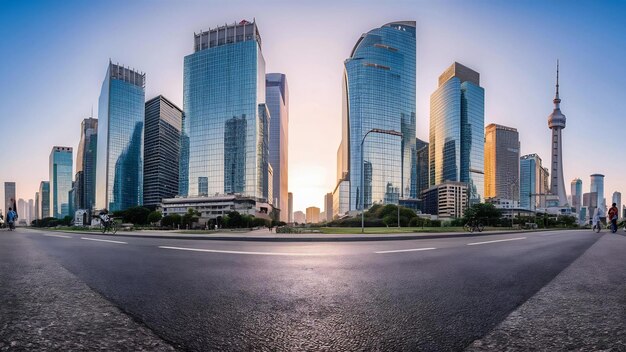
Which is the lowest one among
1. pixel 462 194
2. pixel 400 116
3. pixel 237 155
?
pixel 462 194

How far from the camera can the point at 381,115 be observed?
16712 centimetres

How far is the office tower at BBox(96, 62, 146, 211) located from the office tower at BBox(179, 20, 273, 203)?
43.0 m

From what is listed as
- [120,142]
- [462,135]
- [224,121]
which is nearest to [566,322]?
[224,121]

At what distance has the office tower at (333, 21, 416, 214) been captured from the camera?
161 meters

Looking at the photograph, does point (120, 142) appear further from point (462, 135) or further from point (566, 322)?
point (566, 322)

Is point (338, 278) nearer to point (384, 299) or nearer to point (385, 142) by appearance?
point (384, 299)

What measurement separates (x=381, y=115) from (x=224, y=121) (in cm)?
8038

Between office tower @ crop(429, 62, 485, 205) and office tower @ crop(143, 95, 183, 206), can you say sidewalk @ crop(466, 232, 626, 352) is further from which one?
office tower @ crop(143, 95, 183, 206)

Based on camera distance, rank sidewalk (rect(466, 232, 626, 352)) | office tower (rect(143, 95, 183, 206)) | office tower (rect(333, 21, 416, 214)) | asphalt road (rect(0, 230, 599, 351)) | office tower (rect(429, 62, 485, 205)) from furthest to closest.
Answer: office tower (rect(143, 95, 183, 206))
office tower (rect(429, 62, 485, 205))
office tower (rect(333, 21, 416, 214))
asphalt road (rect(0, 230, 599, 351))
sidewalk (rect(466, 232, 626, 352))

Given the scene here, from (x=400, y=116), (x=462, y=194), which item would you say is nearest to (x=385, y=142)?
(x=400, y=116)

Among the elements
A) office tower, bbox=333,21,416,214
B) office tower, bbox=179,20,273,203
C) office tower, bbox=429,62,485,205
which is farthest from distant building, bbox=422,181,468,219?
office tower, bbox=179,20,273,203

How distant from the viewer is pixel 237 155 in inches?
5965

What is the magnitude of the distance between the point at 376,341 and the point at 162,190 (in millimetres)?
210522

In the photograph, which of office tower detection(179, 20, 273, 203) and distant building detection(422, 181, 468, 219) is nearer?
office tower detection(179, 20, 273, 203)
